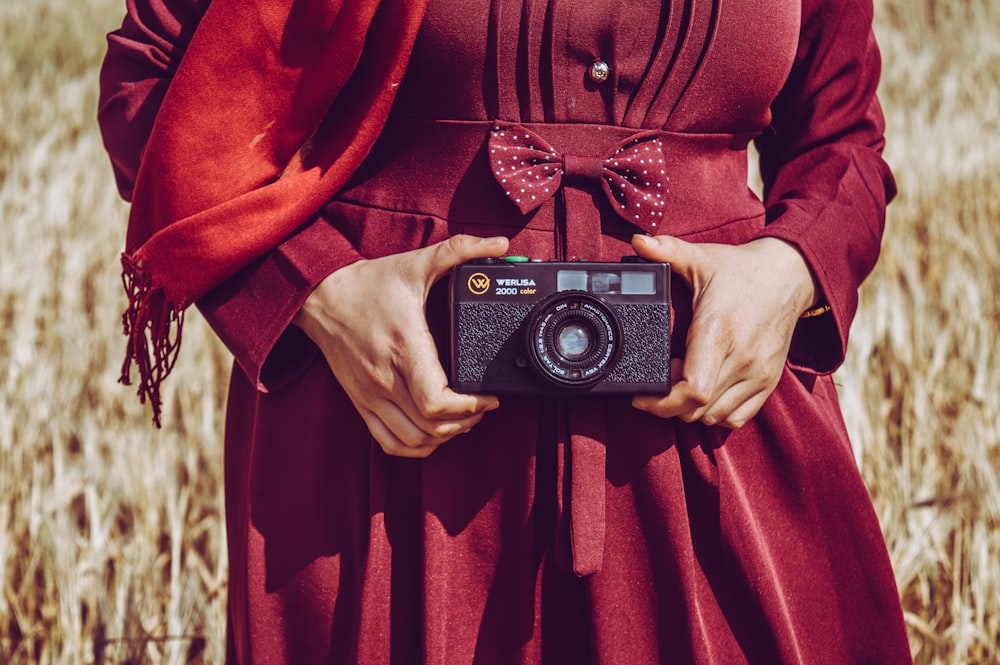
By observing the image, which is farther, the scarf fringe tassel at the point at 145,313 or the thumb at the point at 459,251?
the scarf fringe tassel at the point at 145,313

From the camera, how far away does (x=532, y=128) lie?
3.17 ft

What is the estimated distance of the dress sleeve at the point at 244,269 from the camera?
3.20ft

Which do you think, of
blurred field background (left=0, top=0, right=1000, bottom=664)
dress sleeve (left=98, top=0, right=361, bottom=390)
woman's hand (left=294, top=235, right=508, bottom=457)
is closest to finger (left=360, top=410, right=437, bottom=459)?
woman's hand (left=294, top=235, right=508, bottom=457)

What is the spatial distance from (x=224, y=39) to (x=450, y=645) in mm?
596

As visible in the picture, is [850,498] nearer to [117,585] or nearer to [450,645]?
[450,645]

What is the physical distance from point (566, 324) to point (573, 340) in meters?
0.02

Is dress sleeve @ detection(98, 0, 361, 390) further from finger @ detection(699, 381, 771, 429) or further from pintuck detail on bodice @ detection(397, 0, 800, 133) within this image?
finger @ detection(699, 381, 771, 429)

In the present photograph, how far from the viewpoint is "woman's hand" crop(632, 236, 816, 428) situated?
0.91 metres

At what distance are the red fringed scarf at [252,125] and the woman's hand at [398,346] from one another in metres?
0.10

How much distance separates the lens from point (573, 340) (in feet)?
3.03

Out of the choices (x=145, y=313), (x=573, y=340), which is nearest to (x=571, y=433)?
(x=573, y=340)

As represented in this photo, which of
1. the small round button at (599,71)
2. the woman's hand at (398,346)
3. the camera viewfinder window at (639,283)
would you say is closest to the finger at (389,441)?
the woman's hand at (398,346)

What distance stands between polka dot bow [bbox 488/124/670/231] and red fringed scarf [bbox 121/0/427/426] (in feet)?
0.40

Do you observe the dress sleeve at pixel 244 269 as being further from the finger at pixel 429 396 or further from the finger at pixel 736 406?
the finger at pixel 736 406
